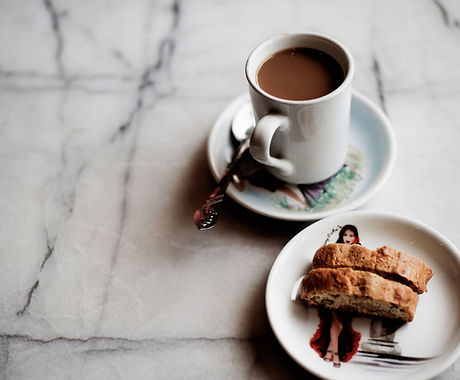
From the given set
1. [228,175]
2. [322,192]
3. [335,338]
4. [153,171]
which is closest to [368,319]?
[335,338]

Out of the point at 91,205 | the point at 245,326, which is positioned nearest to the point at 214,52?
the point at 91,205

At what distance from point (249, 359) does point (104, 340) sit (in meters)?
0.30

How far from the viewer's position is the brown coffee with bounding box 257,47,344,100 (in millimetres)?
1027

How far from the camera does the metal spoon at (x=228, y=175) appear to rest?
44.4 inches

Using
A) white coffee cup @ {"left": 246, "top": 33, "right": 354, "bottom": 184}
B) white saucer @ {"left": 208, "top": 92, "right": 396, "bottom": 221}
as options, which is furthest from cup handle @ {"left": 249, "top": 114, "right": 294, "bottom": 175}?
white saucer @ {"left": 208, "top": 92, "right": 396, "bottom": 221}

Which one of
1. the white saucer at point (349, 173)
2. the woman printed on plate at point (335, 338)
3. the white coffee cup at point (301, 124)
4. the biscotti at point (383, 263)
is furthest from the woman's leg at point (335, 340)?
the white coffee cup at point (301, 124)

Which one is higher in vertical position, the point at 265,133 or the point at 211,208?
the point at 265,133

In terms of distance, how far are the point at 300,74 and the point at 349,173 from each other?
26cm

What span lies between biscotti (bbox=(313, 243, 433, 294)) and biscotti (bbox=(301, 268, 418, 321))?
0.02m

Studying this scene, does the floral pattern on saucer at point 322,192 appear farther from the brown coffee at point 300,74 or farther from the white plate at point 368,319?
the brown coffee at point 300,74

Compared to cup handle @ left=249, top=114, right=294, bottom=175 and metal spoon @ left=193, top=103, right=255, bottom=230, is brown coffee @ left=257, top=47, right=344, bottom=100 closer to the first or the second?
cup handle @ left=249, top=114, right=294, bottom=175

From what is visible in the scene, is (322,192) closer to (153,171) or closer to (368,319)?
(368,319)

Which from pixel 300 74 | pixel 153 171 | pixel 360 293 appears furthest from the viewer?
pixel 153 171

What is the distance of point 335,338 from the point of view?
0.95m
